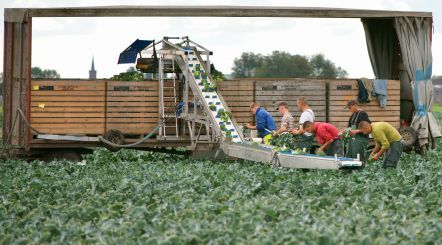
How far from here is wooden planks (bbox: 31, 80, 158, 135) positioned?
2183 cm

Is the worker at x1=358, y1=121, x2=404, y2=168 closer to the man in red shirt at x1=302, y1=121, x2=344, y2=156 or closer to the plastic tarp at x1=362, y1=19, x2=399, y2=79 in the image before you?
the man in red shirt at x1=302, y1=121, x2=344, y2=156

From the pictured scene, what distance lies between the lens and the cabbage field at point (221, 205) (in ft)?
36.5

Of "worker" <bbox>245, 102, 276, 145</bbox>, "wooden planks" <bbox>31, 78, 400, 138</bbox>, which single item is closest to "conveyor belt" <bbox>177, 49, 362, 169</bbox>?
"worker" <bbox>245, 102, 276, 145</bbox>

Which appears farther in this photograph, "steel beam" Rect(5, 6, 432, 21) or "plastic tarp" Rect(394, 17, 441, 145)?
"plastic tarp" Rect(394, 17, 441, 145)

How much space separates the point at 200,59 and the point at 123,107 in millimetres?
2041

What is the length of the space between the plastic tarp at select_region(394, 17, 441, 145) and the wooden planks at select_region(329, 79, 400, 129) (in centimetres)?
49

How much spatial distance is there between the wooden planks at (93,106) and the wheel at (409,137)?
5738mm

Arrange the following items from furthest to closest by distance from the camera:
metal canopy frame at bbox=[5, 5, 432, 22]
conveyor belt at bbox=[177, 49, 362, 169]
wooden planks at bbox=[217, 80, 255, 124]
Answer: wooden planks at bbox=[217, 80, 255, 124] → metal canopy frame at bbox=[5, 5, 432, 22] → conveyor belt at bbox=[177, 49, 362, 169]

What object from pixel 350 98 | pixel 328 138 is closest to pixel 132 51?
pixel 350 98

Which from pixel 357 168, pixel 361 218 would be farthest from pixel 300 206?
pixel 357 168

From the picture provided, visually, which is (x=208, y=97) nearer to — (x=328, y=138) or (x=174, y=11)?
(x=174, y=11)

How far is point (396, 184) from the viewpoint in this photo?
1516 centimetres

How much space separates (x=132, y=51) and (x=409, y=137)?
6.66m

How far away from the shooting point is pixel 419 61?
2250 cm
